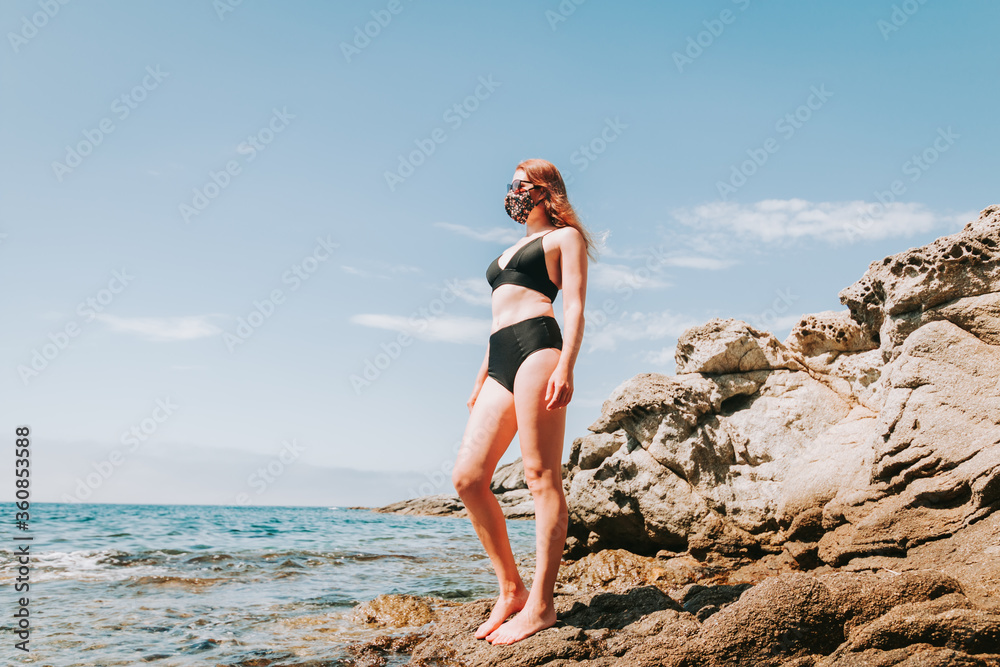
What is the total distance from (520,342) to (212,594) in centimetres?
581

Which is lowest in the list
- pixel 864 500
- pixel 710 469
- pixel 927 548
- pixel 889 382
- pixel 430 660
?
pixel 430 660

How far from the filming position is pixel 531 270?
14.1ft

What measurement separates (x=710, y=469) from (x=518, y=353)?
453cm

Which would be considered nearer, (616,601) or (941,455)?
(616,601)

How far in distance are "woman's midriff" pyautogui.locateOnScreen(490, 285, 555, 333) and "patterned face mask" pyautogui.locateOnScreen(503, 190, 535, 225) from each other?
0.55 metres

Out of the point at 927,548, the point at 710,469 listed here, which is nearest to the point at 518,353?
the point at 927,548

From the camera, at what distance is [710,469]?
25.4 feet

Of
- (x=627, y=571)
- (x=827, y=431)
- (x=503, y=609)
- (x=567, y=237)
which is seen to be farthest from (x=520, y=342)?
(x=827, y=431)

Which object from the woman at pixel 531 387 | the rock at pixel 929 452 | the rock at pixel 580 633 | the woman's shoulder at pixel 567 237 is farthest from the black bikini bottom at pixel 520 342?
the rock at pixel 929 452

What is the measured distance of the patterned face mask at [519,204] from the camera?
4523 mm

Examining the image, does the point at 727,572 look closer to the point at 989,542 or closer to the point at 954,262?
the point at 989,542

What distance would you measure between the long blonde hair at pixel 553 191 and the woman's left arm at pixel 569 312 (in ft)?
0.70

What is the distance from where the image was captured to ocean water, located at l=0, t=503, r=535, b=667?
502cm

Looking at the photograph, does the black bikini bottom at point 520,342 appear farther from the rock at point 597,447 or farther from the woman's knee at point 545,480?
the rock at point 597,447
